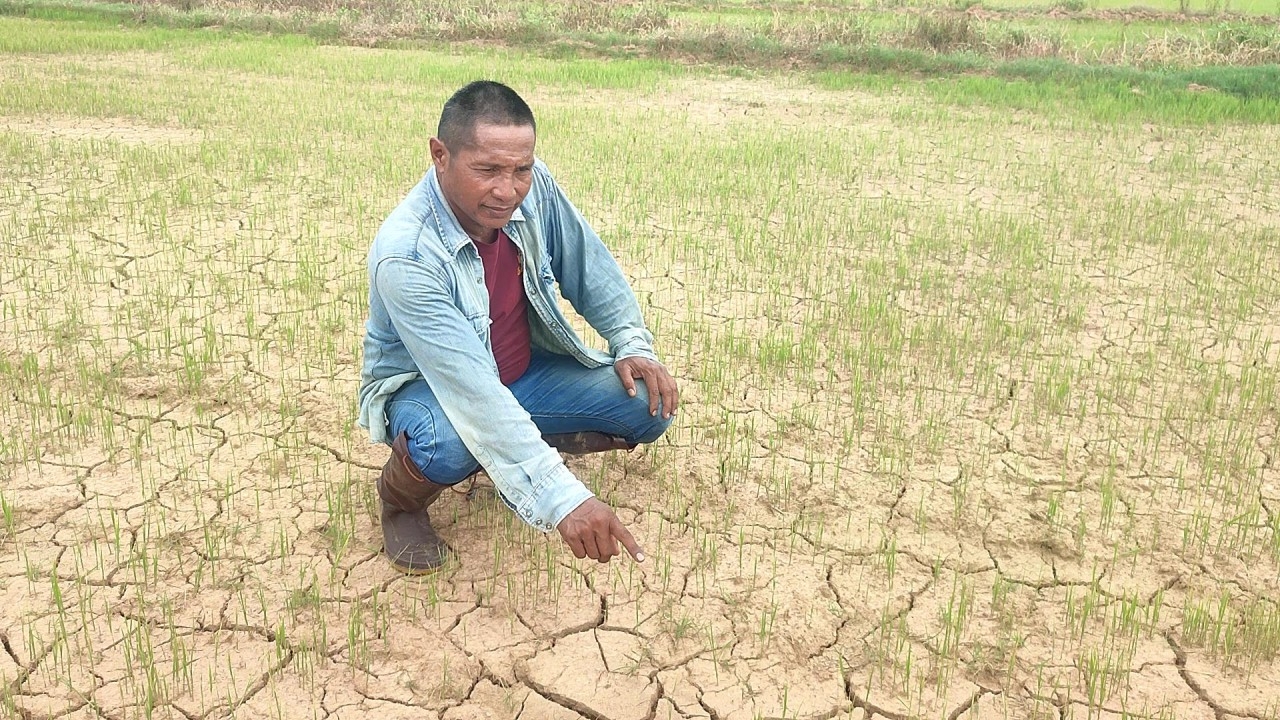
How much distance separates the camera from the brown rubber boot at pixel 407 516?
9.73ft

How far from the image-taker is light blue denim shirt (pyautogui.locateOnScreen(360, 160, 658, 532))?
2.60 meters

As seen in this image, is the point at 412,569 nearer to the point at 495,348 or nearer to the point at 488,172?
the point at 495,348

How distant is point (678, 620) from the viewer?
114 inches

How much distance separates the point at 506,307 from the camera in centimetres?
318

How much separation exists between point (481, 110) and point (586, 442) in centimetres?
118

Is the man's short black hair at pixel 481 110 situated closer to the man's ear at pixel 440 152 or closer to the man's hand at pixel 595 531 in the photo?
the man's ear at pixel 440 152

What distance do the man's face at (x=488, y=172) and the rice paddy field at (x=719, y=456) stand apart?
98 centimetres

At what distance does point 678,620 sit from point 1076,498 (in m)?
1.50

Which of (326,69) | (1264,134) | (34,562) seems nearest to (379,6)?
(326,69)

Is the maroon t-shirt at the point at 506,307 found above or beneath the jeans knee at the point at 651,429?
above

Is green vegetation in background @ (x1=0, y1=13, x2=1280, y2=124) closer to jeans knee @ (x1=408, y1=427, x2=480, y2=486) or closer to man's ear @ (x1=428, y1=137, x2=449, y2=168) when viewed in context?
man's ear @ (x1=428, y1=137, x2=449, y2=168)

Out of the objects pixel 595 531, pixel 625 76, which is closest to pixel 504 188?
pixel 595 531

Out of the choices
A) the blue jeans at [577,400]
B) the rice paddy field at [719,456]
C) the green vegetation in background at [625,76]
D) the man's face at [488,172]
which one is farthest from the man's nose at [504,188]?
the green vegetation in background at [625,76]

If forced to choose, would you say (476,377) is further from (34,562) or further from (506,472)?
(34,562)
